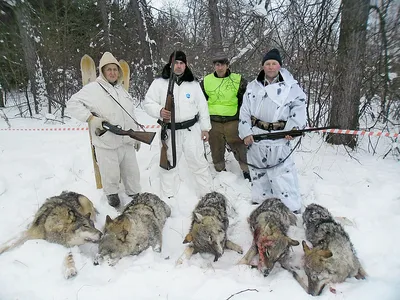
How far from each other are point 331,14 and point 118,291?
6533mm

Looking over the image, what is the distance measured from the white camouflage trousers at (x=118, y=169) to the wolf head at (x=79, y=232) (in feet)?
3.04

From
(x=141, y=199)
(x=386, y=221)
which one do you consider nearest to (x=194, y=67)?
(x=141, y=199)

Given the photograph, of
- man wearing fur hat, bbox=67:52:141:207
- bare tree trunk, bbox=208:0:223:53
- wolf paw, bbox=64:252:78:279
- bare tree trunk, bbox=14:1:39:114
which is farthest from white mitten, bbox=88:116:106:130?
bare tree trunk, bbox=14:1:39:114

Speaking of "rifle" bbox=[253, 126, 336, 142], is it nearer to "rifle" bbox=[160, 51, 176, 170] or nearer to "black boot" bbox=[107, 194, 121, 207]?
"rifle" bbox=[160, 51, 176, 170]

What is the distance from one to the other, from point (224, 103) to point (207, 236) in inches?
105

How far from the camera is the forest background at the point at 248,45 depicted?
4039 mm

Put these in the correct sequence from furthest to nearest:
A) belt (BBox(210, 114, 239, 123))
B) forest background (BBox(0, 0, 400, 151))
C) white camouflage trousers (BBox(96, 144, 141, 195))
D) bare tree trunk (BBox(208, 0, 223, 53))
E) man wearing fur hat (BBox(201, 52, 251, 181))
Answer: bare tree trunk (BBox(208, 0, 223, 53)) → belt (BBox(210, 114, 239, 123)) → man wearing fur hat (BBox(201, 52, 251, 181)) → white camouflage trousers (BBox(96, 144, 141, 195)) → forest background (BBox(0, 0, 400, 151))

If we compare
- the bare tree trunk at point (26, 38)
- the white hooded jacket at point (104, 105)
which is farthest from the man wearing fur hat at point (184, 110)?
the bare tree trunk at point (26, 38)

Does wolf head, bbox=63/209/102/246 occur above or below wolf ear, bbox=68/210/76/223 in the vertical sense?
below

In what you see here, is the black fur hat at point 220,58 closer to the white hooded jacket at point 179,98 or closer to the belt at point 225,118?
the white hooded jacket at point 179,98

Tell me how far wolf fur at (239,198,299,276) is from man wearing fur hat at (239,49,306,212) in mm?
529

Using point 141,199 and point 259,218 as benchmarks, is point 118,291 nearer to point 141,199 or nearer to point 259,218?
point 141,199

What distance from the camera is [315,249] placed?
3.16 m

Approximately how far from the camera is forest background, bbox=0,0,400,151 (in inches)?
159
